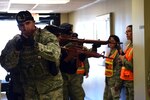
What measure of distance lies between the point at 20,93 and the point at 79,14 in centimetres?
545

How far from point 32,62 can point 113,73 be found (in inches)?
94.3

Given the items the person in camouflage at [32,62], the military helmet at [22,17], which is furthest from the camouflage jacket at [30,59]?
the military helmet at [22,17]

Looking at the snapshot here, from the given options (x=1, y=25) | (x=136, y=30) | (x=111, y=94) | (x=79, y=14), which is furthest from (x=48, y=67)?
(x=1, y=25)

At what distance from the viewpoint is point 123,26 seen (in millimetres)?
5270

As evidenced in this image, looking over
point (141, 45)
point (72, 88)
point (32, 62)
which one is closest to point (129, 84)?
point (72, 88)

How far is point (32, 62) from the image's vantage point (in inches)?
108

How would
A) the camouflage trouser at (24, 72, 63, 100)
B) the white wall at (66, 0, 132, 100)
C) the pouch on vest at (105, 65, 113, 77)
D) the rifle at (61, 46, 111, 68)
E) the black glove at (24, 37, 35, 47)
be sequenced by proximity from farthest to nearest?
1. the white wall at (66, 0, 132, 100)
2. the pouch on vest at (105, 65, 113, 77)
3. the rifle at (61, 46, 111, 68)
4. the camouflage trouser at (24, 72, 63, 100)
5. the black glove at (24, 37, 35, 47)

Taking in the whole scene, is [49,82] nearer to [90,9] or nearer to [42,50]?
[42,50]

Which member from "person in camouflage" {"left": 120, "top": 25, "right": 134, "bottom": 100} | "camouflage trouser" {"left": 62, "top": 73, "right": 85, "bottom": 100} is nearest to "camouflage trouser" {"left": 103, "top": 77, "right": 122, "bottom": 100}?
"person in camouflage" {"left": 120, "top": 25, "right": 134, "bottom": 100}

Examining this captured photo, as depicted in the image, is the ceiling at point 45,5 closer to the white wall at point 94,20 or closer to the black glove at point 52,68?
the white wall at point 94,20

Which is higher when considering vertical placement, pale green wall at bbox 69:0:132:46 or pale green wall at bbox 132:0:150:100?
A: pale green wall at bbox 69:0:132:46

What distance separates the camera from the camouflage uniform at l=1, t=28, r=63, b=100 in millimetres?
2673

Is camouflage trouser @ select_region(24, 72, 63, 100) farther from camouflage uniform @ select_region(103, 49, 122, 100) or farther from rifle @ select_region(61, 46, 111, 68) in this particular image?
camouflage uniform @ select_region(103, 49, 122, 100)

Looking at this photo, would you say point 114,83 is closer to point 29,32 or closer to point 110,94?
point 110,94
